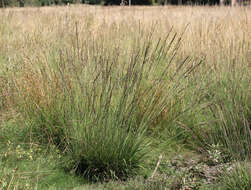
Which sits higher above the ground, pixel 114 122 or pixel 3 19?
pixel 3 19

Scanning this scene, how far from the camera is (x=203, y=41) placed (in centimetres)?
519

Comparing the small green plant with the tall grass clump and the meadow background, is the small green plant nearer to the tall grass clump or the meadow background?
the meadow background

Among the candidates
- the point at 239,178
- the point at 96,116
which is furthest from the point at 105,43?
the point at 239,178

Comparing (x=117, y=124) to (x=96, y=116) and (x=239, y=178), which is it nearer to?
(x=96, y=116)

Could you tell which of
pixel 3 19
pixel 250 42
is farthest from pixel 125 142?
pixel 3 19

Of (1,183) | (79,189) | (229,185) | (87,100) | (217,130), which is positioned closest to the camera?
(1,183)

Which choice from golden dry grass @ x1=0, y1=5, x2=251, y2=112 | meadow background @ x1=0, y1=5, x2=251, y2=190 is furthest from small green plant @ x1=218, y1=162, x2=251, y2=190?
golden dry grass @ x1=0, y1=5, x2=251, y2=112

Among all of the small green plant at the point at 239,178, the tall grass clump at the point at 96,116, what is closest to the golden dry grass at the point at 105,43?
the tall grass clump at the point at 96,116

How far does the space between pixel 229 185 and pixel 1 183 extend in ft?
4.93

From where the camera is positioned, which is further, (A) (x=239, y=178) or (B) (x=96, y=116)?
(B) (x=96, y=116)

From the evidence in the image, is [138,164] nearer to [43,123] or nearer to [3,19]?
[43,123]

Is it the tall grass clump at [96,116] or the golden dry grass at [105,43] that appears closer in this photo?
the tall grass clump at [96,116]

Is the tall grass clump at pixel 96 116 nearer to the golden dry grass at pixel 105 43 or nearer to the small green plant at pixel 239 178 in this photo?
the golden dry grass at pixel 105 43

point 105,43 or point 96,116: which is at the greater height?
point 105,43
